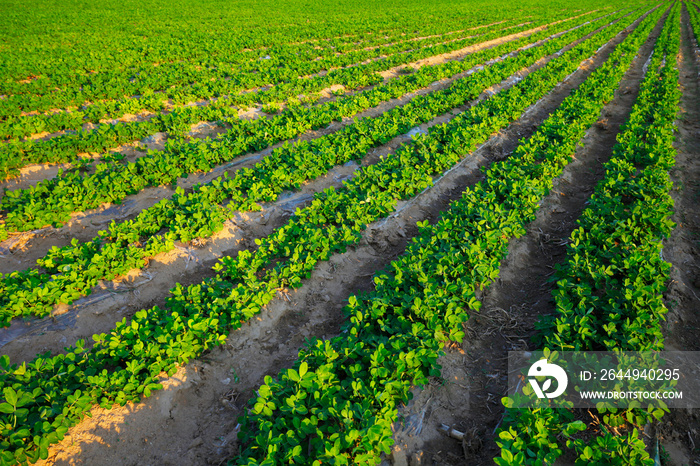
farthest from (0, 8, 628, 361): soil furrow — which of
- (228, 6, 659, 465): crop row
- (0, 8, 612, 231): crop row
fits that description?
(228, 6, 659, 465): crop row

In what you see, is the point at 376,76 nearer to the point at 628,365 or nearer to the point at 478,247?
the point at 478,247

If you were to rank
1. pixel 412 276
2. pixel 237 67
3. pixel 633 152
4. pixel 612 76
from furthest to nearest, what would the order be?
pixel 237 67, pixel 612 76, pixel 633 152, pixel 412 276

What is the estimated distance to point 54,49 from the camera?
47.5 ft

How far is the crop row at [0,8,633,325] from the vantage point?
4.21 meters

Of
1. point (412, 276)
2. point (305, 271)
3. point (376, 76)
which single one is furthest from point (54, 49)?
point (412, 276)

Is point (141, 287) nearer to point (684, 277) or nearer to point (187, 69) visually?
point (684, 277)

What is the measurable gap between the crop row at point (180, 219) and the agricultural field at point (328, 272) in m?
0.04

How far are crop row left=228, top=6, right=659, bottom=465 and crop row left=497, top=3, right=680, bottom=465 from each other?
85 centimetres

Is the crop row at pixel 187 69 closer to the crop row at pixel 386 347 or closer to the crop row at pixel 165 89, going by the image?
the crop row at pixel 165 89

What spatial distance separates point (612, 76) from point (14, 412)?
59.5ft

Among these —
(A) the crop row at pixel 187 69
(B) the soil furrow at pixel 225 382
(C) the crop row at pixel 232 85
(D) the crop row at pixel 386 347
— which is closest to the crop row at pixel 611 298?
(D) the crop row at pixel 386 347

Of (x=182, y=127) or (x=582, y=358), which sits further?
(x=182, y=127)

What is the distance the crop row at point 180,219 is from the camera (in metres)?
4.21

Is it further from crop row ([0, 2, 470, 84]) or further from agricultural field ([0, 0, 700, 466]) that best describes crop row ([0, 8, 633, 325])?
crop row ([0, 2, 470, 84])
